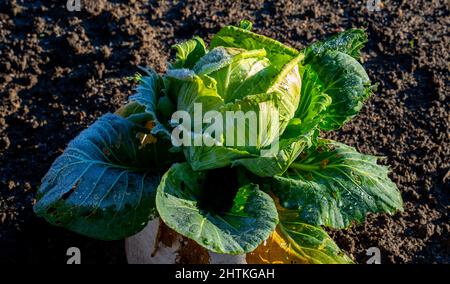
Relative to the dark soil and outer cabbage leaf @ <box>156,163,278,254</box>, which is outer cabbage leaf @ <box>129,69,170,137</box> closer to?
outer cabbage leaf @ <box>156,163,278,254</box>

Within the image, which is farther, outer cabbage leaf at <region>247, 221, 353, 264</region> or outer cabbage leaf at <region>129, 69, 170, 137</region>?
outer cabbage leaf at <region>247, 221, 353, 264</region>

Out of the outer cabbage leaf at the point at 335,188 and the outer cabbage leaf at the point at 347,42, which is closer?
the outer cabbage leaf at the point at 335,188

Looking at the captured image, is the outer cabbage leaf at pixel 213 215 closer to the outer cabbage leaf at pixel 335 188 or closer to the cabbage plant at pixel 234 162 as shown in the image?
the cabbage plant at pixel 234 162

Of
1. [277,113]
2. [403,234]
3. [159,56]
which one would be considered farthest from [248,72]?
[159,56]

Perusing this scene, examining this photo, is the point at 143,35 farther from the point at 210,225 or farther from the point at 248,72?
the point at 210,225

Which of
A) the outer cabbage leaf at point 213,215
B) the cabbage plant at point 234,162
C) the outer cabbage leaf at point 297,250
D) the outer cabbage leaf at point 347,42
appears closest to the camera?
the outer cabbage leaf at point 213,215

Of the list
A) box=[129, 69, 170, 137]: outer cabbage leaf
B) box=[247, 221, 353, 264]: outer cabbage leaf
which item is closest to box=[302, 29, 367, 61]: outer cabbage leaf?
box=[129, 69, 170, 137]: outer cabbage leaf

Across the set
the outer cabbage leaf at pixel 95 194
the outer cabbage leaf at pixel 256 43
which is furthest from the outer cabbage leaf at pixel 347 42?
the outer cabbage leaf at pixel 95 194
